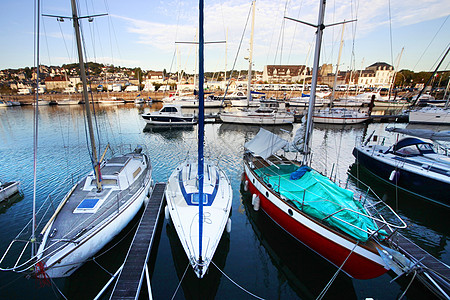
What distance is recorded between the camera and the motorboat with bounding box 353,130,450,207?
12289mm

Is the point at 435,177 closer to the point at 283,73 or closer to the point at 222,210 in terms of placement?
the point at 222,210

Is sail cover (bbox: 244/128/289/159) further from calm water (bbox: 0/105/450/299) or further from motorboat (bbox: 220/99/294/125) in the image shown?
motorboat (bbox: 220/99/294/125)

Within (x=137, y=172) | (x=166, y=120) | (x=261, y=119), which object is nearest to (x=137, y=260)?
(x=137, y=172)

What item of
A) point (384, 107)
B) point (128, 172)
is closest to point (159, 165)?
point (128, 172)

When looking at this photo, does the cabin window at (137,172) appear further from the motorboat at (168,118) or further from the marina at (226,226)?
the motorboat at (168,118)

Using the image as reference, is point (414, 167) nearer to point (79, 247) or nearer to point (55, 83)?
point (79, 247)

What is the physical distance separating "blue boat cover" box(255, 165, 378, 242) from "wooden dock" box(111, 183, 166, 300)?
6.29 meters

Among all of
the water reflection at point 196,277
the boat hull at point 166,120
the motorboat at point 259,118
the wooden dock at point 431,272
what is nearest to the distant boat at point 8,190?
the water reflection at point 196,277

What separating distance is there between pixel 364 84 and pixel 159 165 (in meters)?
122

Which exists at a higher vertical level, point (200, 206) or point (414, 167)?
point (200, 206)

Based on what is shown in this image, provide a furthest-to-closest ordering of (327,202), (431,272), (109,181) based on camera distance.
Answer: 1. (109,181)
2. (327,202)
3. (431,272)

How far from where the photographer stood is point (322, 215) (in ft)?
25.8

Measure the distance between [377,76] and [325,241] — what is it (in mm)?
128691

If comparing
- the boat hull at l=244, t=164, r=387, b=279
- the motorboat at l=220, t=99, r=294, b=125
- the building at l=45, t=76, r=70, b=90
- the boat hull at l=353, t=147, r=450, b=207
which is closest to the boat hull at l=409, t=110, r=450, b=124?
the motorboat at l=220, t=99, r=294, b=125
